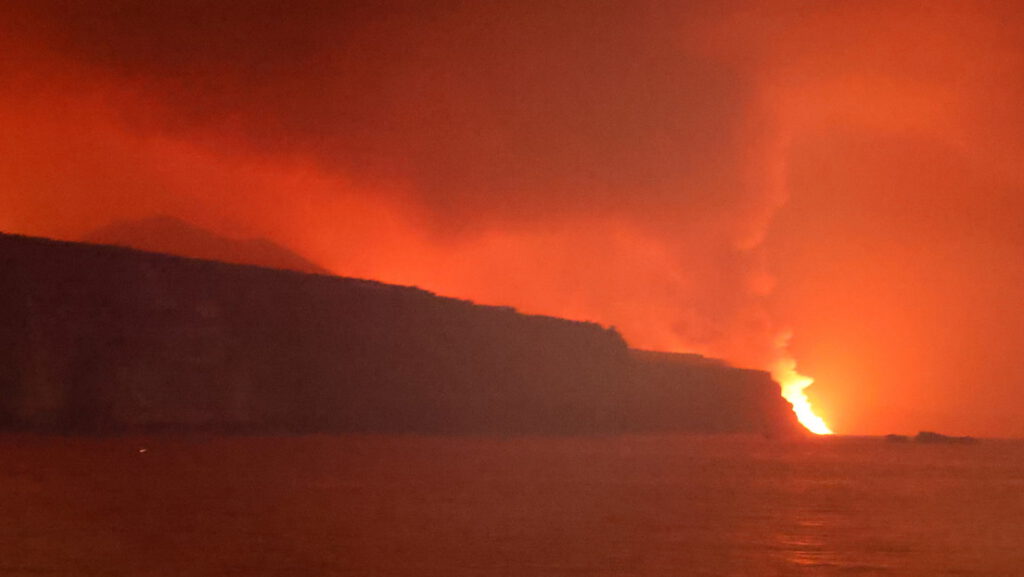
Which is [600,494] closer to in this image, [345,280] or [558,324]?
[345,280]

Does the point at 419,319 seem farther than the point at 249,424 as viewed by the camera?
Yes

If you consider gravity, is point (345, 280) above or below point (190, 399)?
above

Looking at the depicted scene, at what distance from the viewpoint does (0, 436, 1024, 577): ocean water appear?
1248 cm

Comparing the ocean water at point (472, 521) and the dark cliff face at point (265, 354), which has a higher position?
the dark cliff face at point (265, 354)

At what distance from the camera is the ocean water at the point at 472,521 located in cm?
1248

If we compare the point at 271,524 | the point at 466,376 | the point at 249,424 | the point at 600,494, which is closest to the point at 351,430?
the point at 249,424

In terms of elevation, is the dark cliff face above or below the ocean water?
above

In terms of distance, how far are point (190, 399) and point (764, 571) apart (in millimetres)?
47126

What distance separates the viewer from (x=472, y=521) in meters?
16.1

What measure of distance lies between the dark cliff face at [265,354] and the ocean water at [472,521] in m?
22.8

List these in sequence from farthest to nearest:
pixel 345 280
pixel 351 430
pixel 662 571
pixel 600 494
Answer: pixel 345 280 → pixel 351 430 → pixel 600 494 → pixel 662 571

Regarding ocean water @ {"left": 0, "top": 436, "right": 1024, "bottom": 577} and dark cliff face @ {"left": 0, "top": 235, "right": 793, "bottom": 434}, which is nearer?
ocean water @ {"left": 0, "top": 436, "right": 1024, "bottom": 577}

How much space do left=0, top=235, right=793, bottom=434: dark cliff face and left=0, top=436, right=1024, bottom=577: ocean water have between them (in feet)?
74.8

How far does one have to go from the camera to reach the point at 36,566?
11.4 metres
